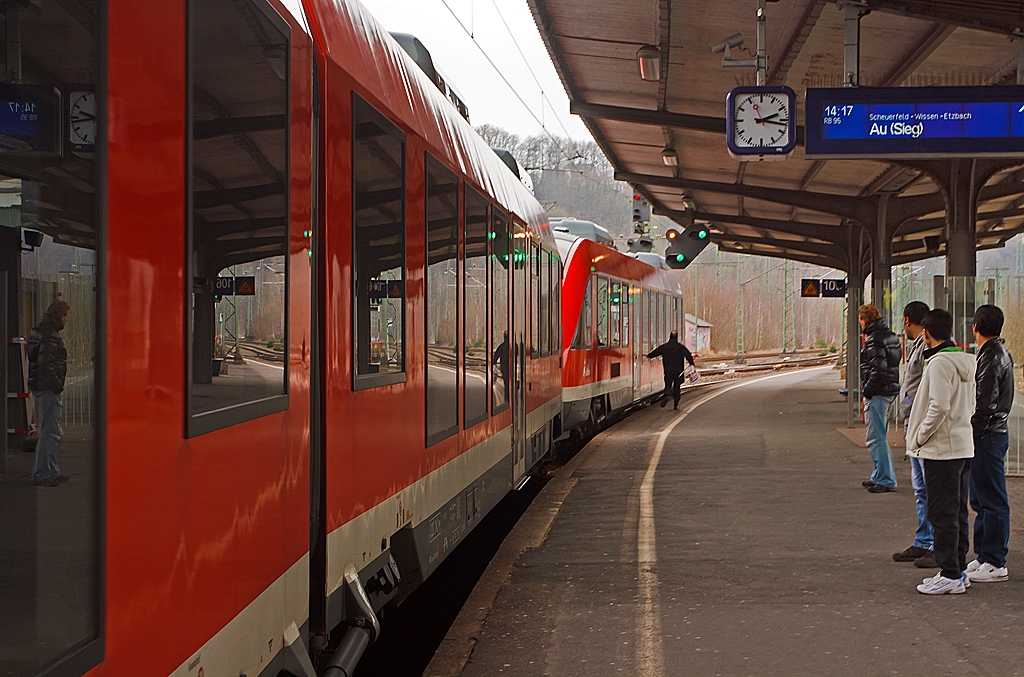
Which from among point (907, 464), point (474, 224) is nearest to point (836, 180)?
point (907, 464)

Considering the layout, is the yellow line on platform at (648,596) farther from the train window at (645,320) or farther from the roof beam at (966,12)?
the train window at (645,320)

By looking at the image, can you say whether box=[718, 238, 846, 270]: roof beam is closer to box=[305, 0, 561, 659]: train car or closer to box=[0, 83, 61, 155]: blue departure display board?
box=[305, 0, 561, 659]: train car

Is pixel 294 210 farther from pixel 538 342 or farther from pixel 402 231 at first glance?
pixel 538 342

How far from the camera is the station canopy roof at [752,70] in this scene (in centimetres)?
1134

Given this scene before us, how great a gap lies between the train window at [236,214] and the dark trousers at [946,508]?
188 inches

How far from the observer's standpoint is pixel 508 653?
6.16 metres

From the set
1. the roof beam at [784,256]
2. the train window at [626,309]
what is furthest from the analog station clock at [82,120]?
the roof beam at [784,256]

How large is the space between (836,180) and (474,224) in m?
13.7

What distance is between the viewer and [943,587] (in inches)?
287

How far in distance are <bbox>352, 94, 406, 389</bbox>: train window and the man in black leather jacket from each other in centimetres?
392

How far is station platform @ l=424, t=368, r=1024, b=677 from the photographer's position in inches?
237

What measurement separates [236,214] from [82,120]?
3.19ft

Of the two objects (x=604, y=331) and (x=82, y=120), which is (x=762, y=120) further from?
(x=82, y=120)

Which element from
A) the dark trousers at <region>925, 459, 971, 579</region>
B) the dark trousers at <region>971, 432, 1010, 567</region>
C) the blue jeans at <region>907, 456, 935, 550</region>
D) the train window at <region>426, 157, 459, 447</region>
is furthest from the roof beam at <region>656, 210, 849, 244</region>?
the train window at <region>426, 157, 459, 447</region>
